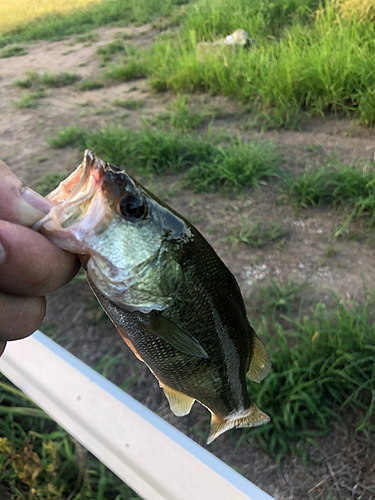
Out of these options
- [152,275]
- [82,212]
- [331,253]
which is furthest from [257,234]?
[82,212]

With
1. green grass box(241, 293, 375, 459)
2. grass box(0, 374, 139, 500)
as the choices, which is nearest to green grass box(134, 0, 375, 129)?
green grass box(241, 293, 375, 459)

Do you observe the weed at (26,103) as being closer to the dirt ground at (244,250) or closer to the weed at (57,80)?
the dirt ground at (244,250)

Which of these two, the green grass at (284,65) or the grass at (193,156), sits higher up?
the green grass at (284,65)

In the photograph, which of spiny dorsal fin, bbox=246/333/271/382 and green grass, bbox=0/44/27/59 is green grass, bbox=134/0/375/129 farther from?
green grass, bbox=0/44/27/59

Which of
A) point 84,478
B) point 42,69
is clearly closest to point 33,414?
point 84,478

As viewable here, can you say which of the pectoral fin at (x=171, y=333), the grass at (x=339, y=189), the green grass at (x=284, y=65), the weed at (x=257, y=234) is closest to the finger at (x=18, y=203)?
the pectoral fin at (x=171, y=333)

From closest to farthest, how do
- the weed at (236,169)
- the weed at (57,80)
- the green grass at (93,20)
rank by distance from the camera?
1. the weed at (236,169)
2. the weed at (57,80)
3. the green grass at (93,20)
